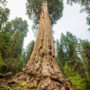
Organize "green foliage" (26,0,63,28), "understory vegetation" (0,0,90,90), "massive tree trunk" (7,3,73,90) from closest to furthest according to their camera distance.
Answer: "massive tree trunk" (7,3,73,90), "understory vegetation" (0,0,90,90), "green foliage" (26,0,63,28)

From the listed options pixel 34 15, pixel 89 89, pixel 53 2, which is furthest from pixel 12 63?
pixel 53 2

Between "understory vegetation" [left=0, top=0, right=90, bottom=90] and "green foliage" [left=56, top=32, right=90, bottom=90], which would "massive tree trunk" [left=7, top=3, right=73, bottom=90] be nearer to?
"understory vegetation" [left=0, top=0, right=90, bottom=90]

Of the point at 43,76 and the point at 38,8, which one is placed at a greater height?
the point at 38,8

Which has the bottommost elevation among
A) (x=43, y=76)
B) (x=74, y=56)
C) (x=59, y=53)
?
(x=43, y=76)

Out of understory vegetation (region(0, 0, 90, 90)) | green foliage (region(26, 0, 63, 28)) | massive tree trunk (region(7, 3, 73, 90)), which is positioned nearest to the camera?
massive tree trunk (region(7, 3, 73, 90))

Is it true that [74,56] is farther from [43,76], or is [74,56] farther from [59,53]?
[59,53]

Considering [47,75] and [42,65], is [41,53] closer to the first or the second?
[42,65]

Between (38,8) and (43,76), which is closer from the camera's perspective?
(43,76)

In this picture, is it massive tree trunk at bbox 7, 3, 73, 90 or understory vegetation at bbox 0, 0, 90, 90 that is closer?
massive tree trunk at bbox 7, 3, 73, 90

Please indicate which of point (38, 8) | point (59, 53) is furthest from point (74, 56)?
point (59, 53)

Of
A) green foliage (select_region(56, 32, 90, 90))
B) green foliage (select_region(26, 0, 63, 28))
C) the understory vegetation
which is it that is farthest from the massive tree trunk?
green foliage (select_region(26, 0, 63, 28))

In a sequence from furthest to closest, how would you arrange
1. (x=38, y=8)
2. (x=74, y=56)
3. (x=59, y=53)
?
(x=59, y=53) → (x=38, y=8) → (x=74, y=56)

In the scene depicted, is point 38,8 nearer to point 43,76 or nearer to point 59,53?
point 43,76

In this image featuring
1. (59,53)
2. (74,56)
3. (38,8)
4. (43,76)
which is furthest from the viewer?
(59,53)
